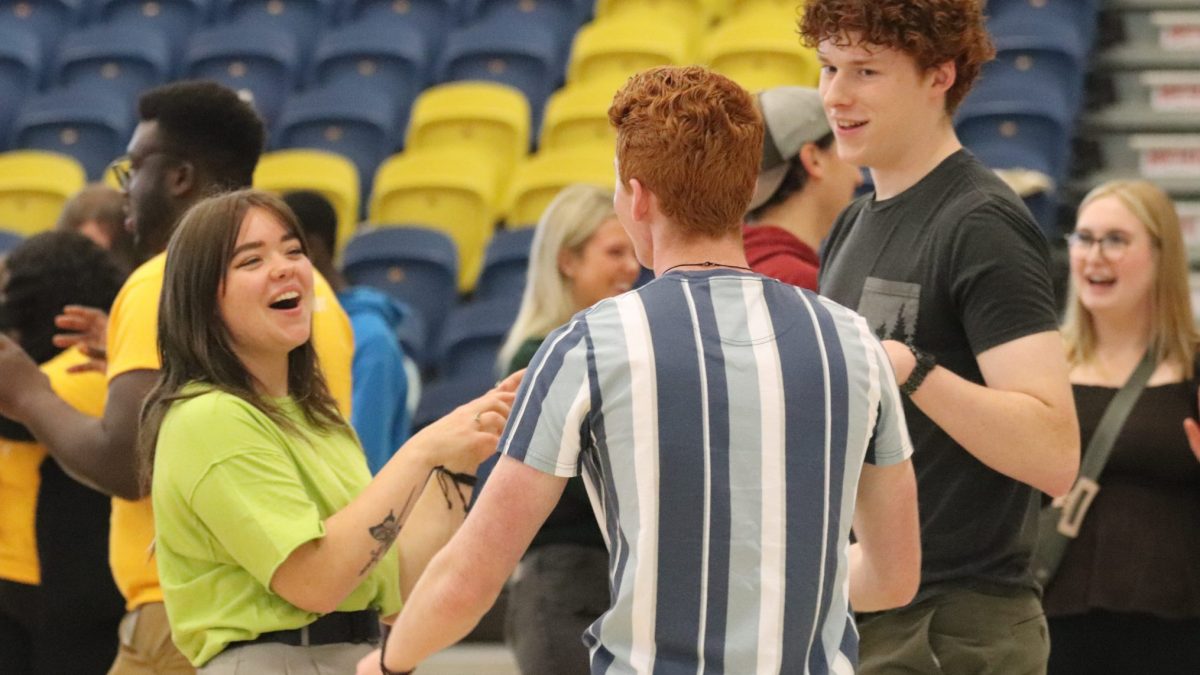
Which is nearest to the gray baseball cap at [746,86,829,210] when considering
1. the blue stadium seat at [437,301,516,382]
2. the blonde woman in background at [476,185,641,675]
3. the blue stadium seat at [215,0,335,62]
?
the blonde woman in background at [476,185,641,675]

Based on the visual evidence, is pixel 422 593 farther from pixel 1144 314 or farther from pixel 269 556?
pixel 1144 314

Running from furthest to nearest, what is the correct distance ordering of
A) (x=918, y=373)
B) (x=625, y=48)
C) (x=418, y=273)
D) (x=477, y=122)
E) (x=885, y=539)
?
(x=625, y=48)
(x=477, y=122)
(x=418, y=273)
(x=918, y=373)
(x=885, y=539)

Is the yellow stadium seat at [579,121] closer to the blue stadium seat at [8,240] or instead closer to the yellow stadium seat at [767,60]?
the yellow stadium seat at [767,60]

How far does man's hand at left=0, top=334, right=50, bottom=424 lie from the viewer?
321 centimetres

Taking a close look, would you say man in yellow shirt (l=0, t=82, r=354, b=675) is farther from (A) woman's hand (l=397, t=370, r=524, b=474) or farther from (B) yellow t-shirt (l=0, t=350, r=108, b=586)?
(A) woman's hand (l=397, t=370, r=524, b=474)

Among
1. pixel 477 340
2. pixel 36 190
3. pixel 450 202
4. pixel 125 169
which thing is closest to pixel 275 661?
pixel 125 169

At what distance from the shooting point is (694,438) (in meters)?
1.92

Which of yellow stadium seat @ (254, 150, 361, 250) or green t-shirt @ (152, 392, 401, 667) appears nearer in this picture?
green t-shirt @ (152, 392, 401, 667)

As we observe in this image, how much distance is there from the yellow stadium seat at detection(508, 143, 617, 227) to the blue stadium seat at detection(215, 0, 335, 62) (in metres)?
2.54

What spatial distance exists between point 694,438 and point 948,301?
0.72 meters

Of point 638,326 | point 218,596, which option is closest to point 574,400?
→ point 638,326

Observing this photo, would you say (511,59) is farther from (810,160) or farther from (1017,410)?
(1017,410)

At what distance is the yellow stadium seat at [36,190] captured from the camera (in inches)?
313

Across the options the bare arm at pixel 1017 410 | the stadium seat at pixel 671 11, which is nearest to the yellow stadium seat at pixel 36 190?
the stadium seat at pixel 671 11
